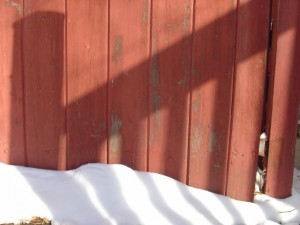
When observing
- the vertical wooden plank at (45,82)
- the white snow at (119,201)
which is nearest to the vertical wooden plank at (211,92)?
the white snow at (119,201)

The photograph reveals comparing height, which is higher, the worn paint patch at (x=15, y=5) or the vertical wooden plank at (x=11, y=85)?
the worn paint patch at (x=15, y=5)

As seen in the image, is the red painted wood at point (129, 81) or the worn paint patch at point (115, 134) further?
the worn paint patch at point (115, 134)

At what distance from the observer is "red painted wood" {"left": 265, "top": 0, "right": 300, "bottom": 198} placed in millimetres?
2018

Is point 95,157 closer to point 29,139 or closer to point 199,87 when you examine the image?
point 29,139

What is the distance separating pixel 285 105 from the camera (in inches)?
82.8

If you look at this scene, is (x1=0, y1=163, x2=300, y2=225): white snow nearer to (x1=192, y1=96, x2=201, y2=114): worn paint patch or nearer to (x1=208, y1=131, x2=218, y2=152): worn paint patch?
(x1=208, y1=131, x2=218, y2=152): worn paint patch

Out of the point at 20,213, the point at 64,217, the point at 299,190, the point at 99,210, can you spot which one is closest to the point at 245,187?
the point at 299,190

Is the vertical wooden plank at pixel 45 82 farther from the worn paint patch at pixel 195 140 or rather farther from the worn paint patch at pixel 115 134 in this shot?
the worn paint patch at pixel 195 140

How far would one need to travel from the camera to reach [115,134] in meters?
2.21

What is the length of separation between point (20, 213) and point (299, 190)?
138cm

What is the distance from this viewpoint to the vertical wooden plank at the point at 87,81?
2.09 meters

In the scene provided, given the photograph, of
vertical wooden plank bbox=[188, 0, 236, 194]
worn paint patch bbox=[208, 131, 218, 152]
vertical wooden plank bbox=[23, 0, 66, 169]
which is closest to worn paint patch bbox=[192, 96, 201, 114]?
vertical wooden plank bbox=[188, 0, 236, 194]

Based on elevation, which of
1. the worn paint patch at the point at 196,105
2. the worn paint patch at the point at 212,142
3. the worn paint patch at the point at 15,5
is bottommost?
the worn paint patch at the point at 212,142

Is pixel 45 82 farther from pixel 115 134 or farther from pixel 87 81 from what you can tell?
pixel 115 134
